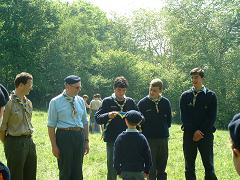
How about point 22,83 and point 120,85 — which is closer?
point 22,83

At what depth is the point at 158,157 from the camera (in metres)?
7.77

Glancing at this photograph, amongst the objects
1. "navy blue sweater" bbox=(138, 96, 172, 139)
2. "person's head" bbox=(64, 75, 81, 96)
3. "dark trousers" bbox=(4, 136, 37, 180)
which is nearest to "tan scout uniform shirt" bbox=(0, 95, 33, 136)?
"dark trousers" bbox=(4, 136, 37, 180)

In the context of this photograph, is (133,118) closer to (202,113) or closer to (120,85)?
(120,85)

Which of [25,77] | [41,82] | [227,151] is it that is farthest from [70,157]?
[41,82]

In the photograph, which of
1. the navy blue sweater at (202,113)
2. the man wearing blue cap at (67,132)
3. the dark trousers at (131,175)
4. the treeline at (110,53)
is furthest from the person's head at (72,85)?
the treeline at (110,53)

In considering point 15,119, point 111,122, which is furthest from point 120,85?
point 15,119

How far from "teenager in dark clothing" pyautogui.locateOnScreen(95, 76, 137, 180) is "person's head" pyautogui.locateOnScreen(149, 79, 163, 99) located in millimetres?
470

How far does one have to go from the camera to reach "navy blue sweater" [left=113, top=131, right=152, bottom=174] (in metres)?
6.09

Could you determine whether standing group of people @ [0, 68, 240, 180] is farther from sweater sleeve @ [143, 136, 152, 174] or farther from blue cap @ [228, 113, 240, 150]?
blue cap @ [228, 113, 240, 150]

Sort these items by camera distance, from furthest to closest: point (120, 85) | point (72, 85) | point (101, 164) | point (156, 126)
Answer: point (101, 164)
point (156, 126)
point (120, 85)
point (72, 85)

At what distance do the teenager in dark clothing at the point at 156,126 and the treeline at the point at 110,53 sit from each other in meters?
30.2

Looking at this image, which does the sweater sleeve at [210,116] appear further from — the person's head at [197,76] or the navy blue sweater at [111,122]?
the navy blue sweater at [111,122]

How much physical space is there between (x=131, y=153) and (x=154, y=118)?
5.86 feet

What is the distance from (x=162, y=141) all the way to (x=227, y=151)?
708cm
